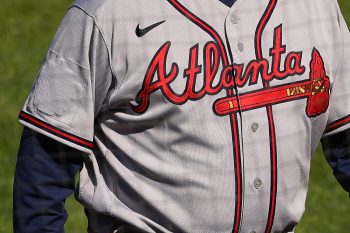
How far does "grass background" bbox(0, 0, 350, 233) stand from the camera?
22.9 ft

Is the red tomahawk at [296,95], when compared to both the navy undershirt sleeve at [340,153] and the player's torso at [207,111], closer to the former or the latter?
the player's torso at [207,111]

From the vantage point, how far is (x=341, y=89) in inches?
149

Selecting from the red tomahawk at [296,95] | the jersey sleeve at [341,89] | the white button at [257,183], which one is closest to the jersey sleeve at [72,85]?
the red tomahawk at [296,95]

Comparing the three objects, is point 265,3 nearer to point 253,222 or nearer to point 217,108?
point 217,108

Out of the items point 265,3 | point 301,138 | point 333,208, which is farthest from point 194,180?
point 333,208

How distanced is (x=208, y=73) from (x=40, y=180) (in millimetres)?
612

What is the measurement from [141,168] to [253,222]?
411mm

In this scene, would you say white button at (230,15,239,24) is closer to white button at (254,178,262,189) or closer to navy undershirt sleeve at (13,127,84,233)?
white button at (254,178,262,189)

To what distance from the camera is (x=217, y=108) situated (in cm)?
346

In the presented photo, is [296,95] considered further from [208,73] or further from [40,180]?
[40,180]

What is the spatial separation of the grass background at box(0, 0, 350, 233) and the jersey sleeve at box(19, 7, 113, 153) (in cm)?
332

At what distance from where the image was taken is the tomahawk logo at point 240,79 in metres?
3.41

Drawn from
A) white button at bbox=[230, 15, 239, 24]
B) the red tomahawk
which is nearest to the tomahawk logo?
the red tomahawk

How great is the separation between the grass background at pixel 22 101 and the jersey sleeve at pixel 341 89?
3.13 m
